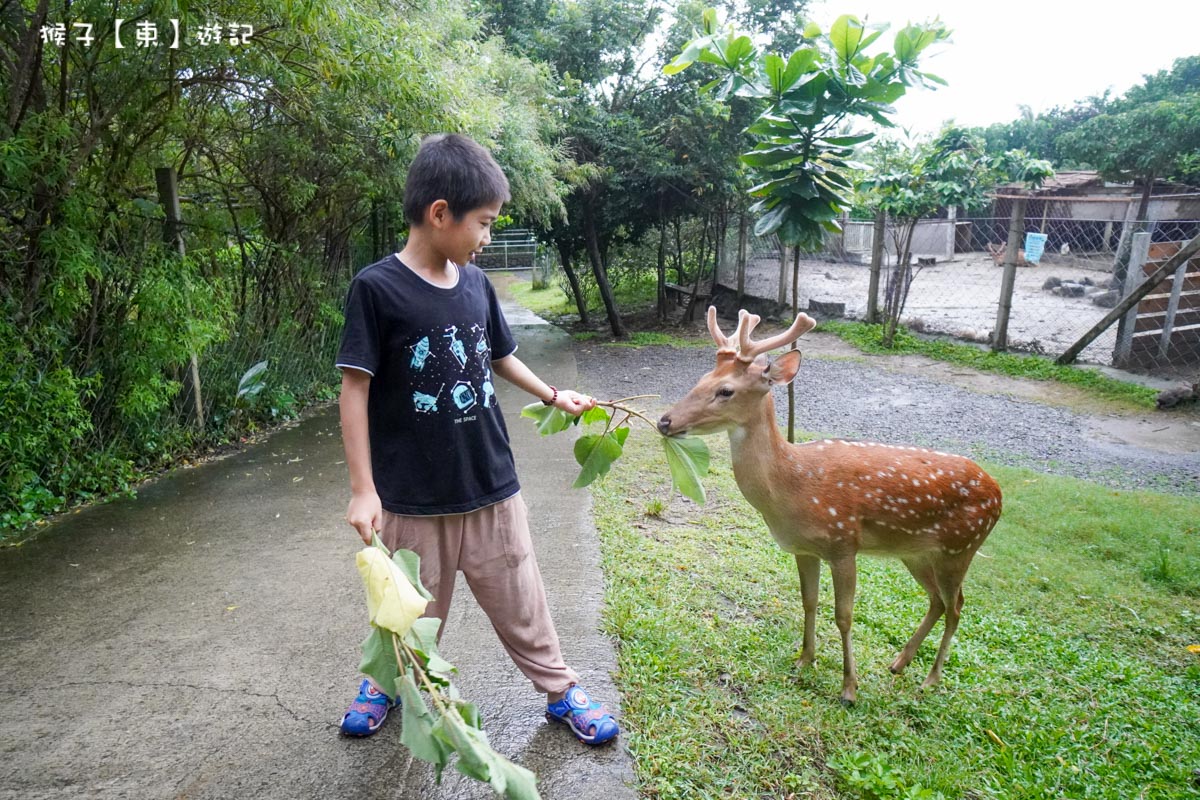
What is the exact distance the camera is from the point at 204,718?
8.28 ft

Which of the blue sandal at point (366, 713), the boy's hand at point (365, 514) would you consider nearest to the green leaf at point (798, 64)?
the boy's hand at point (365, 514)

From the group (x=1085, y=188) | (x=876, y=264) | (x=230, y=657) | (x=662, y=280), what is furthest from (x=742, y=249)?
(x=1085, y=188)

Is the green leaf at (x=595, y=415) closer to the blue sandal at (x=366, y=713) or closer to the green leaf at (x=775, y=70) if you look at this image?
the blue sandal at (x=366, y=713)

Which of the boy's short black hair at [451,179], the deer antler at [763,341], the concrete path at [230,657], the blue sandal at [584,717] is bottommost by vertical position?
the concrete path at [230,657]

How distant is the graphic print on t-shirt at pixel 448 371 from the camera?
209 centimetres

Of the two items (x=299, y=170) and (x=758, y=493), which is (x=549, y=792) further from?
(x=299, y=170)

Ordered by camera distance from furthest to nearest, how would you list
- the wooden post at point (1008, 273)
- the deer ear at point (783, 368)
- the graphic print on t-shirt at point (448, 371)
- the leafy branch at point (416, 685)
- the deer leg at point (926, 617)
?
1. the wooden post at point (1008, 273)
2. the deer leg at point (926, 617)
3. the deer ear at point (783, 368)
4. the graphic print on t-shirt at point (448, 371)
5. the leafy branch at point (416, 685)

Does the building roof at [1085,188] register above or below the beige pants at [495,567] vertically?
above

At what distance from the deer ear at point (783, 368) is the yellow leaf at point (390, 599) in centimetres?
145

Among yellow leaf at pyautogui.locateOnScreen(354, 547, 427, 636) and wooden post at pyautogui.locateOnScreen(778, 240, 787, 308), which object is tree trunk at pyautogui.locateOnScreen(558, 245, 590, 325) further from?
yellow leaf at pyautogui.locateOnScreen(354, 547, 427, 636)

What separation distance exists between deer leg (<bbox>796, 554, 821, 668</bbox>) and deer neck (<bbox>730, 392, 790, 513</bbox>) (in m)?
0.31

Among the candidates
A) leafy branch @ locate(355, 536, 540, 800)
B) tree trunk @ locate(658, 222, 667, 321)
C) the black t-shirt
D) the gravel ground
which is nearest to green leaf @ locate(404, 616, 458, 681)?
leafy branch @ locate(355, 536, 540, 800)

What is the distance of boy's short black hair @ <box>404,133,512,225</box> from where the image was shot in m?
2.03

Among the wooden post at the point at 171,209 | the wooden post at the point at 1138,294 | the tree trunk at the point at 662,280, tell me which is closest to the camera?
the wooden post at the point at 171,209
